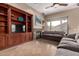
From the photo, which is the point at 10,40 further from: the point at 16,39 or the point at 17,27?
the point at 17,27

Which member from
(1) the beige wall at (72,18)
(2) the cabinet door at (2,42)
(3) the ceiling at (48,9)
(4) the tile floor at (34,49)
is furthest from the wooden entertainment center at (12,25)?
(1) the beige wall at (72,18)

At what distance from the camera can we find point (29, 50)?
193cm

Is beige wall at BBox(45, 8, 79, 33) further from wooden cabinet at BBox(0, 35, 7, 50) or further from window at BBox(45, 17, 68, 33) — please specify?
wooden cabinet at BBox(0, 35, 7, 50)

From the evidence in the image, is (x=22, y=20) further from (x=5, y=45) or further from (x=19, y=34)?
(x=5, y=45)

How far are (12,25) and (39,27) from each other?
0.60 meters

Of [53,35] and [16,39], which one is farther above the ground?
[53,35]

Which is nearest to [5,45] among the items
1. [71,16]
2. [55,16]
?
[55,16]

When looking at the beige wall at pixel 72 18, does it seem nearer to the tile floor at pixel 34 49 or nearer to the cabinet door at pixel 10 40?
the tile floor at pixel 34 49

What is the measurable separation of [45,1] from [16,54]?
3.78 feet

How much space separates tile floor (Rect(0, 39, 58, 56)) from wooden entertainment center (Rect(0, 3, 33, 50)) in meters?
0.14

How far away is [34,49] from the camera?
2.00 metres

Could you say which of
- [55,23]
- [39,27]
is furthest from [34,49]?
[55,23]

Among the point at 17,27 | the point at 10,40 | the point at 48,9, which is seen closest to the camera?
the point at 48,9

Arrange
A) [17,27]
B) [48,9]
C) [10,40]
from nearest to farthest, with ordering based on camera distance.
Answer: [48,9] → [17,27] → [10,40]
